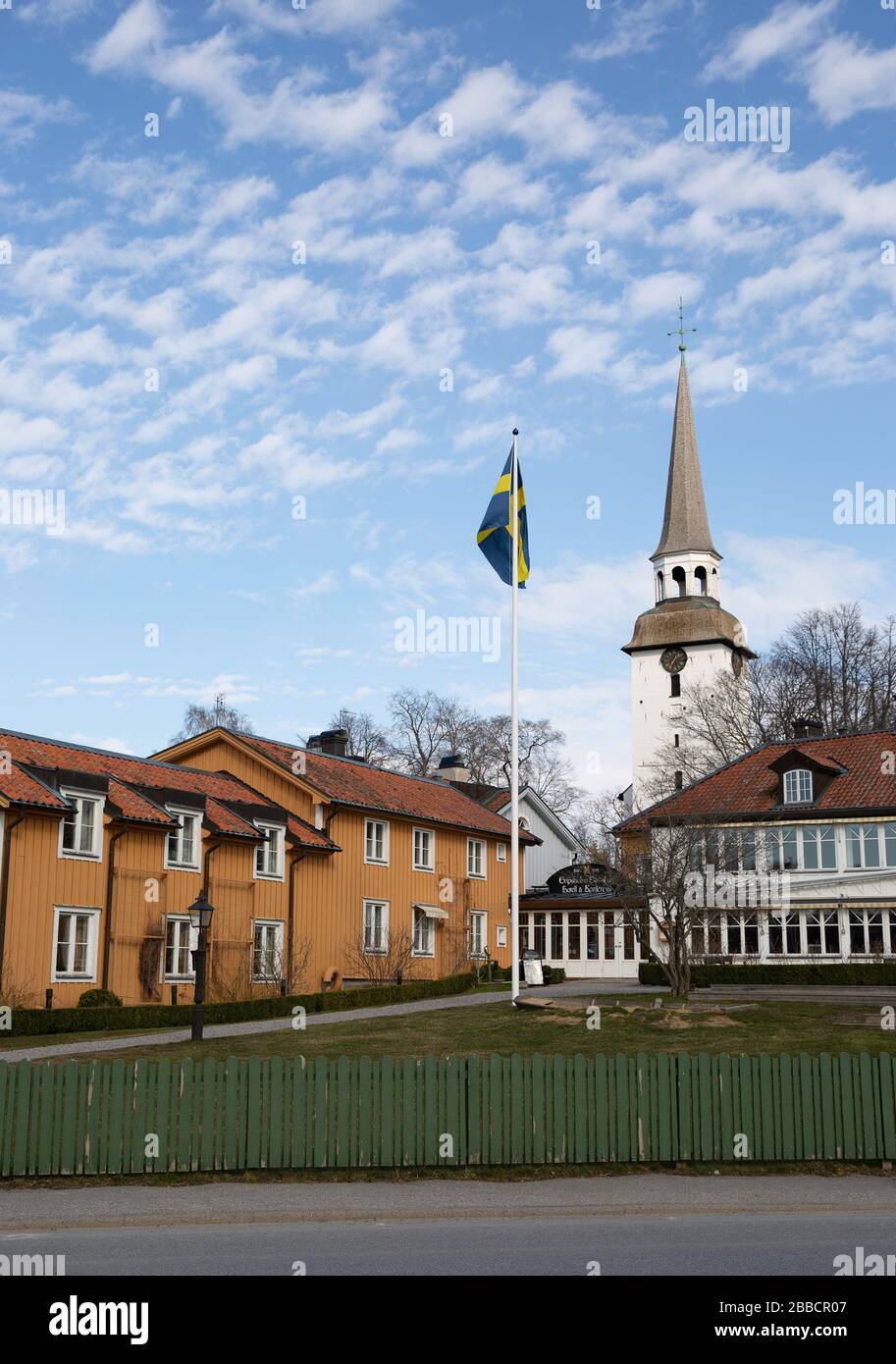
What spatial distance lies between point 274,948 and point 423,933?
806 centimetres

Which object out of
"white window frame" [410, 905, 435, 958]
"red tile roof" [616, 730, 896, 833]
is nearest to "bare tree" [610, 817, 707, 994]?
"red tile roof" [616, 730, 896, 833]

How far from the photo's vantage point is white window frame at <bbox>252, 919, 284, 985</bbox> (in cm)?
3553

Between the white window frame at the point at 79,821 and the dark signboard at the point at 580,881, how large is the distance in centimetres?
2412

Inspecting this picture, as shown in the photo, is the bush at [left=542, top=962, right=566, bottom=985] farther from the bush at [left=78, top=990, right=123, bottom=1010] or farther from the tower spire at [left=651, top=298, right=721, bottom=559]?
the tower spire at [left=651, top=298, right=721, bottom=559]

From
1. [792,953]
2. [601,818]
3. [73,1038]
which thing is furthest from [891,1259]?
[601,818]

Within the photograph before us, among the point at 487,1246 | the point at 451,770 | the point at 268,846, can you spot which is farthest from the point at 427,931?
the point at 487,1246

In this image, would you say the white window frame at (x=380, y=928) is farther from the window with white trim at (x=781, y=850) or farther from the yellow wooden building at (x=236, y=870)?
the window with white trim at (x=781, y=850)

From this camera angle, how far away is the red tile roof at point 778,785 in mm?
43656

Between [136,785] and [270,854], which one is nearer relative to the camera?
[136,785]

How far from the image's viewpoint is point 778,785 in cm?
4528

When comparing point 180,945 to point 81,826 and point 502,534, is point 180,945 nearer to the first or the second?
point 81,826

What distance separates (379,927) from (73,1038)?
55.8 feet
